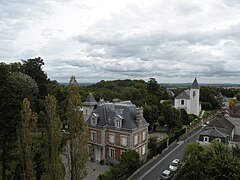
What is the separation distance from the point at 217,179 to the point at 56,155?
1375cm

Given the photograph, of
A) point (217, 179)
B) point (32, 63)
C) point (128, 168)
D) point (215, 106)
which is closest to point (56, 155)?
point (128, 168)

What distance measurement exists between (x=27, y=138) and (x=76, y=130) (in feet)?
13.0

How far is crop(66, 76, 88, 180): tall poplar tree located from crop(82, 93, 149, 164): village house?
1321 cm

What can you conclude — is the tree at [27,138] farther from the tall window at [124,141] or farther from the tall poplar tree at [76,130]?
the tall window at [124,141]

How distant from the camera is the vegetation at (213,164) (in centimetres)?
2084

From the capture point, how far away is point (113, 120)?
32156 millimetres

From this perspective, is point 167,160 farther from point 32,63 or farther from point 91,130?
point 32,63

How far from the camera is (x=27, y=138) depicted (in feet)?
59.4

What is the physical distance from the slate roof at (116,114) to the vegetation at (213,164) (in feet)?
27.9

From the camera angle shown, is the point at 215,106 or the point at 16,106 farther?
the point at 215,106

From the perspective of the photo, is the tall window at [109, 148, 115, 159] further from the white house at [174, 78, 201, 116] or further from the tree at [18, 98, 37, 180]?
the white house at [174, 78, 201, 116]

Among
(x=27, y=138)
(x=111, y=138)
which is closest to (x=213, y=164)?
(x=111, y=138)

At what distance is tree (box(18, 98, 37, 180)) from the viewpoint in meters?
18.0

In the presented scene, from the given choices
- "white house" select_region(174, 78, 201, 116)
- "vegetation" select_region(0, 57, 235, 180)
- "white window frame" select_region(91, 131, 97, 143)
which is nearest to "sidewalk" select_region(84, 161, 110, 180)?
"white window frame" select_region(91, 131, 97, 143)
